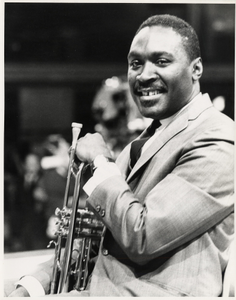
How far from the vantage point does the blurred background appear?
1.92m

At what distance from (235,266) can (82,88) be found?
1933mm

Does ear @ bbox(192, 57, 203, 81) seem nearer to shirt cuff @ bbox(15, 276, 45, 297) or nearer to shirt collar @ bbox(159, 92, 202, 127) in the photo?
shirt collar @ bbox(159, 92, 202, 127)

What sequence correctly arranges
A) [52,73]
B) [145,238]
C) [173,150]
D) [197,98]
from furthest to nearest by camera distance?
[52,73] < [197,98] < [173,150] < [145,238]

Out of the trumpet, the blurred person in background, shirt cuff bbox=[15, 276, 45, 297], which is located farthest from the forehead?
the blurred person in background

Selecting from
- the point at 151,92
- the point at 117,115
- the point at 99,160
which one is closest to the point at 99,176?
the point at 99,160

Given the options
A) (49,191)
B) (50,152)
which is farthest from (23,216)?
(50,152)

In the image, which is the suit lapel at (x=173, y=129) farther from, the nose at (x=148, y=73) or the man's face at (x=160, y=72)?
the nose at (x=148, y=73)

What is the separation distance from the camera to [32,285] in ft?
5.96

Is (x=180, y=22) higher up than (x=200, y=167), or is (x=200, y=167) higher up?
(x=180, y=22)

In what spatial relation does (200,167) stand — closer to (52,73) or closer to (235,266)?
(235,266)

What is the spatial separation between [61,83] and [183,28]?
1627mm

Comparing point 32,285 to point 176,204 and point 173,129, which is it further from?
point 173,129

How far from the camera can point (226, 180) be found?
1.54m

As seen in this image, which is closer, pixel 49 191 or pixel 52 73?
pixel 52 73
